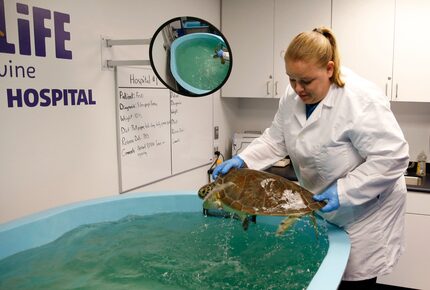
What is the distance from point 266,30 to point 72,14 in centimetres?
174

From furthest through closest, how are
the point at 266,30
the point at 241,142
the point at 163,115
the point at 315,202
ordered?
the point at 241,142 → the point at 266,30 → the point at 163,115 → the point at 315,202

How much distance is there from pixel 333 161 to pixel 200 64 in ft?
2.74

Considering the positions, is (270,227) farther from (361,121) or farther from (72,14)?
(72,14)

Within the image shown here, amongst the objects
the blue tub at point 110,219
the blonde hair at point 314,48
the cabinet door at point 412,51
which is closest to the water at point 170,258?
the blue tub at point 110,219

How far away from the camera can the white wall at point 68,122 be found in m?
1.71

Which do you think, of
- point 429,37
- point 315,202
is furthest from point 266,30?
point 315,202

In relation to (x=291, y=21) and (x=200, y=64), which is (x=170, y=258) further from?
(x=291, y=21)

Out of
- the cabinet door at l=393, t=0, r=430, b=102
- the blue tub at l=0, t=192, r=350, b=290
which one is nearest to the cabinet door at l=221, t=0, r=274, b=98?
the cabinet door at l=393, t=0, r=430, b=102

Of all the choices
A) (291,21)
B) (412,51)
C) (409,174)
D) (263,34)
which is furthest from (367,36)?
(409,174)

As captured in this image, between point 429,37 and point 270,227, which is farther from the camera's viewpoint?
point 429,37

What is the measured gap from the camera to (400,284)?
9.51 feet

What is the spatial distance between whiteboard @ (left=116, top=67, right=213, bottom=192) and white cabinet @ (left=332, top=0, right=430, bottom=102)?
122 centimetres

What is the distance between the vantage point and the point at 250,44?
3346mm

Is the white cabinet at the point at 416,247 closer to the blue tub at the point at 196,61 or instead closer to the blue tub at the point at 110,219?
the blue tub at the point at 110,219
